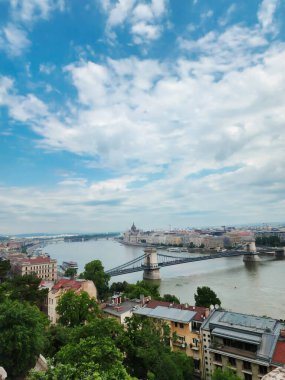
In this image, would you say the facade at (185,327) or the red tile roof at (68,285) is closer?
the facade at (185,327)

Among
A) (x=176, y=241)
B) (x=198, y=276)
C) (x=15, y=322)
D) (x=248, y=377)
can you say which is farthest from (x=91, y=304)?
(x=176, y=241)

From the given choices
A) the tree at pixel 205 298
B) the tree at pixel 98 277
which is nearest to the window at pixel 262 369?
the tree at pixel 205 298

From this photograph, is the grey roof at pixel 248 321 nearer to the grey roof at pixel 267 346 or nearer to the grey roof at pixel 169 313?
the grey roof at pixel 267 346

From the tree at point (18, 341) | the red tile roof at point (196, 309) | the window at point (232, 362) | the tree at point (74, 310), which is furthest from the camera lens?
the tree at point (74, 310)

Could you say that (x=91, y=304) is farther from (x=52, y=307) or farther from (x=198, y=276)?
(x=198, y=276)

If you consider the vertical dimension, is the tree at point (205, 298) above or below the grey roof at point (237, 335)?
below

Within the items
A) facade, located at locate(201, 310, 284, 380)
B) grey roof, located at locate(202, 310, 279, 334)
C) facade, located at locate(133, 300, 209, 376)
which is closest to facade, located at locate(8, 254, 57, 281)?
facade, located at locate(133, 300, 209, 376)
